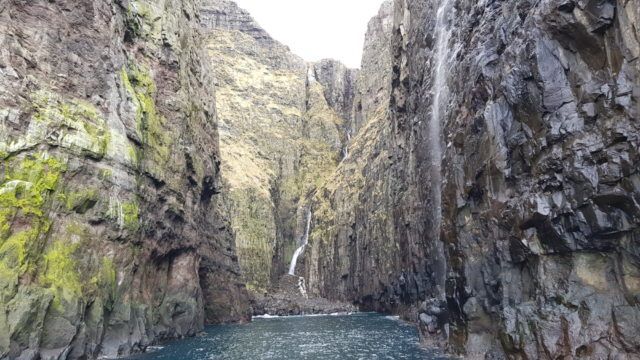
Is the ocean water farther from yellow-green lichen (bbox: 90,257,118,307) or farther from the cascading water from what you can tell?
the cascading water

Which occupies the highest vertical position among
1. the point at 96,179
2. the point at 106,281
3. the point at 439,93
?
the point at 439,93

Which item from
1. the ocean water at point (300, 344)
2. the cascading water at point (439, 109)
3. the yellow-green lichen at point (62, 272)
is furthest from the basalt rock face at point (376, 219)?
the yellow-green lichen at point (62, 272)

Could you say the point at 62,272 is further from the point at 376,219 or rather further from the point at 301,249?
the point at 301,249

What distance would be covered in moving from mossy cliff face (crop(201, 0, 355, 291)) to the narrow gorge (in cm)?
3867

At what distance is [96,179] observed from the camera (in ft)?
110

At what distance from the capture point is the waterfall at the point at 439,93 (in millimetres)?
46250

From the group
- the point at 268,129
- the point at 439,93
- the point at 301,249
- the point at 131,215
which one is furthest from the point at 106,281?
the point at 268,129

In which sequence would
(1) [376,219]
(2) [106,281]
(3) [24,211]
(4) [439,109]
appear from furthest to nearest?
(1) [376,219] → (4) [439,109] → (2) [106,281] → (3) [24,211]

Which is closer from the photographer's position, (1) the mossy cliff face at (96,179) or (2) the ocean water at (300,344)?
(1) the mossy cliff face at (96,179)

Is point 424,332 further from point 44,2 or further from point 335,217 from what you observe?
point 335,217

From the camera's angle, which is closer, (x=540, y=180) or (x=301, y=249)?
A: (x=540, y=180)

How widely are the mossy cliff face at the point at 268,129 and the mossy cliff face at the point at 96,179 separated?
180 ft

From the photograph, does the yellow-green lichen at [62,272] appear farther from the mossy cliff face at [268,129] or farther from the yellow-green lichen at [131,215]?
the mossy cliff face at [268,129]

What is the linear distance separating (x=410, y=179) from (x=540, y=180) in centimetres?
4016
